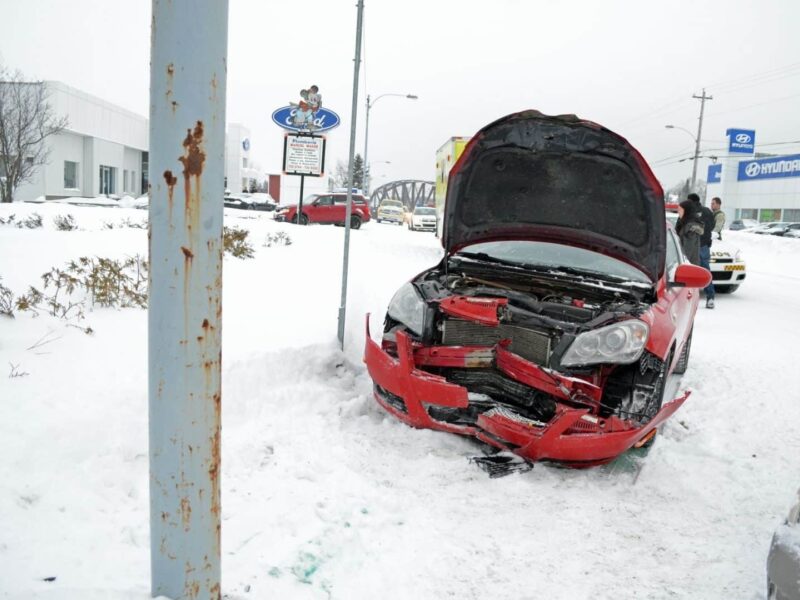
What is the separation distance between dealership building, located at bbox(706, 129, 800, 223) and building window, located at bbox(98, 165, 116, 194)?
4818 cm

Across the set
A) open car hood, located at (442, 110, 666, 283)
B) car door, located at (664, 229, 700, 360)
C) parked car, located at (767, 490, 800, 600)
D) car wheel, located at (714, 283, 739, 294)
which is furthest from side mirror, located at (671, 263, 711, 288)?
car wheel, located at (714, 283, 739, 294)

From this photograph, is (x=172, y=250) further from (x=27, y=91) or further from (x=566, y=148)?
(x=27, y=91)

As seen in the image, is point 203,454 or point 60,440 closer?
point 203,454

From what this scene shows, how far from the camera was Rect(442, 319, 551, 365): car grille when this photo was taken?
3613 mm

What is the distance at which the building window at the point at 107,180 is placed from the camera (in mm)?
41125

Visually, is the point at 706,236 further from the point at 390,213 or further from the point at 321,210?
the point at 390,213

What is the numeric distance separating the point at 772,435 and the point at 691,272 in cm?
129

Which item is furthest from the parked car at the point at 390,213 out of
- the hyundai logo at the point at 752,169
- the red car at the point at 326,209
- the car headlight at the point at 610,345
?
the hyundai logo at the point at 752,169

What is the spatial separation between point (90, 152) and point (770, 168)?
178 feet

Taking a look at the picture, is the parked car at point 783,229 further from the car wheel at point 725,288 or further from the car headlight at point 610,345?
the car headlight at point 610,345

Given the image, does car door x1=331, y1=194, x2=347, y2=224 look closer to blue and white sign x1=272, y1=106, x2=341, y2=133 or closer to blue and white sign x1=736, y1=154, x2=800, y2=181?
blue and white sign x1=272, y1=106, x2=341, y2=133

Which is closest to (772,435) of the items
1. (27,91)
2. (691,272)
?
(691,272)

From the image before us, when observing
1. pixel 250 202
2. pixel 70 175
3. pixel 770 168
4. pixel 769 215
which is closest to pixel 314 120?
pixel 250 202

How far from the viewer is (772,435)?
13.9 feet
